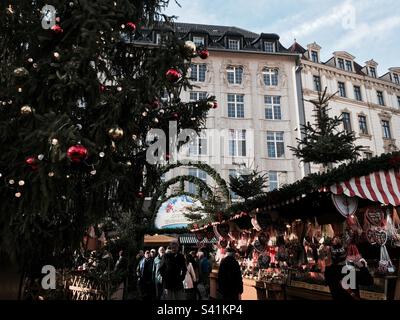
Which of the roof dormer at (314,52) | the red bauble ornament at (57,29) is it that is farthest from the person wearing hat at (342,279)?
the roof dormer at (314,52)

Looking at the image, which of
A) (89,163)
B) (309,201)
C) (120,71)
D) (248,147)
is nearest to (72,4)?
(120,71)

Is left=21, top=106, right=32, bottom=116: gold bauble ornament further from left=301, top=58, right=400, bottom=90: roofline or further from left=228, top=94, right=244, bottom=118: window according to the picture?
left=301, top=58, right=400, bottom=90: roofline

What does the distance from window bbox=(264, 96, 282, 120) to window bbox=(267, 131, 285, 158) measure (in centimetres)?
134

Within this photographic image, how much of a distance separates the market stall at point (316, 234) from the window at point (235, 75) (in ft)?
57.7

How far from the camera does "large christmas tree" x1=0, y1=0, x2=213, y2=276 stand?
3.79 m

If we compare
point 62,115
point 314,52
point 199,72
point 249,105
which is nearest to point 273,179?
point 249,105

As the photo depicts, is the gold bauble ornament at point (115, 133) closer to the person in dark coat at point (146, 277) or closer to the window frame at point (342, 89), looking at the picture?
the person in dark coat at point (146, 277)

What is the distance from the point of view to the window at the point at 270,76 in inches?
1103

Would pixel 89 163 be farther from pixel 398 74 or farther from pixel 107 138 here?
pixel 398 74

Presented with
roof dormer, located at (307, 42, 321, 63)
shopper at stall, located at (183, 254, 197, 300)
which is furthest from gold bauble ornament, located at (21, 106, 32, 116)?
roof dormer, located at (307, 42, 321, 63)

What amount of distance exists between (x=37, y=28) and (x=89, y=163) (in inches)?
78.5

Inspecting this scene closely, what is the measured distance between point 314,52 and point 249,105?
798 cm

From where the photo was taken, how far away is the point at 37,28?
4707mm

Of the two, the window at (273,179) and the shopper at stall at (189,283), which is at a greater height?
the window at (273,179)
